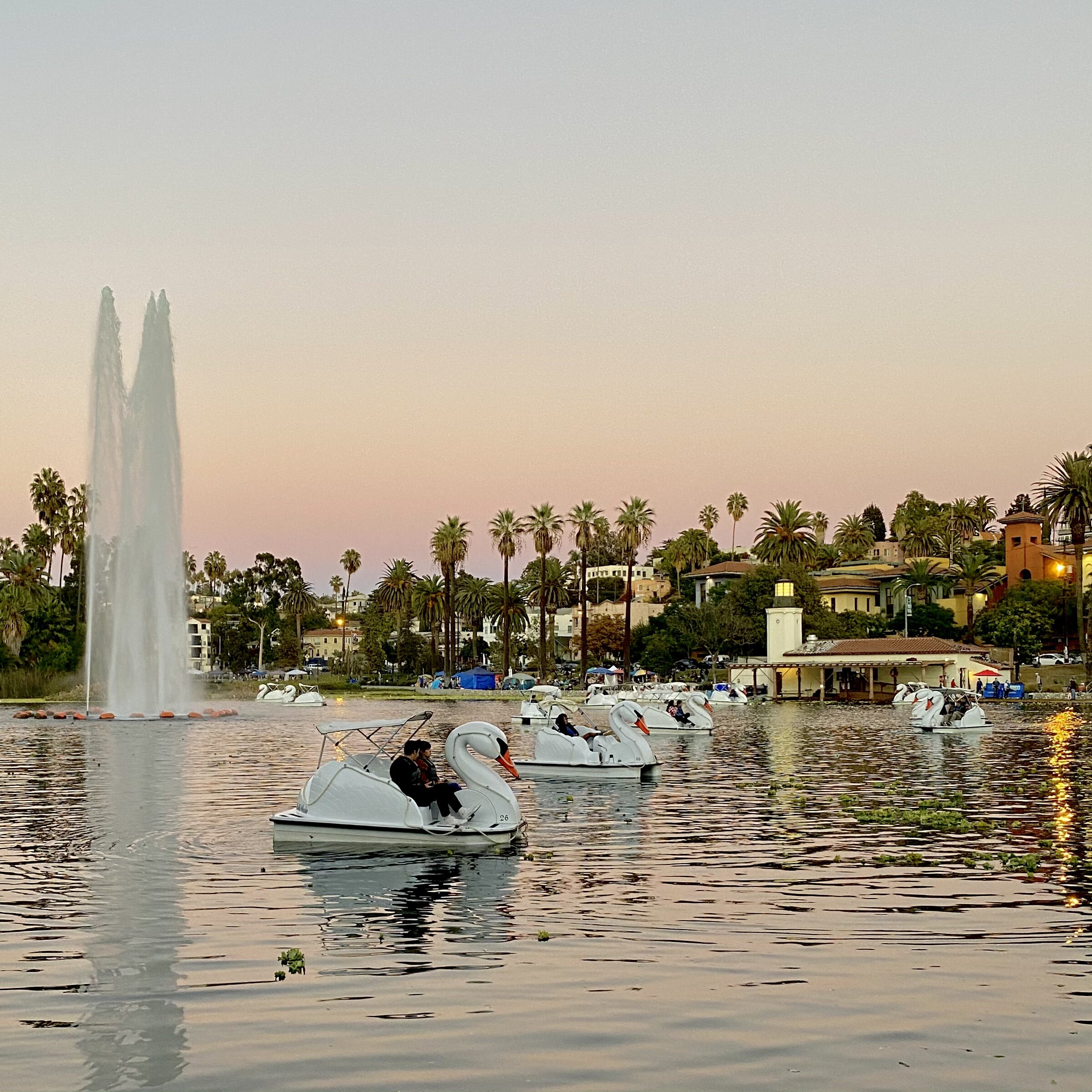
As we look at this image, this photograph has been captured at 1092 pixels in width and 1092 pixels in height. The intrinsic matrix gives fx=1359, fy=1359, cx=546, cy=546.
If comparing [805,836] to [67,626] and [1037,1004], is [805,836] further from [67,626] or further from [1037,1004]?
[67,626]

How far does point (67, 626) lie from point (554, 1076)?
109665mm

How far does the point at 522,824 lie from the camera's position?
21719 mm

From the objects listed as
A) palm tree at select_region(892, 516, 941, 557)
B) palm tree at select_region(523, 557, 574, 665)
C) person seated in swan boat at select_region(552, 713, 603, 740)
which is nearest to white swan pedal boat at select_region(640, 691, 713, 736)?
person seated in swan boat at select_region(552, 713, 603, 740)

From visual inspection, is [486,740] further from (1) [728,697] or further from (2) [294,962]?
(1) [728,697]

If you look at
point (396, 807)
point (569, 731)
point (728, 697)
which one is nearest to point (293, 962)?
point (396, 807)

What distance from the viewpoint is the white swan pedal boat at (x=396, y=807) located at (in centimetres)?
2031

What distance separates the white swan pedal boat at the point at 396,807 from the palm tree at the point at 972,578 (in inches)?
4809

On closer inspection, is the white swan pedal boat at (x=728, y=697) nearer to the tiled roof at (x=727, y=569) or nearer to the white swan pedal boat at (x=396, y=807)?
the tiled roof at (x=727, y=569)

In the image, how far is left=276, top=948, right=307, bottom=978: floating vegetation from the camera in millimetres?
12844

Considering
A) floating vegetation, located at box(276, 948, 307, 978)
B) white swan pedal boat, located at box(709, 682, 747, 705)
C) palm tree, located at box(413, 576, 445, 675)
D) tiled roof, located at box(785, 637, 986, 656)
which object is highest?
palm tree, located at box(413, 576, 445, 675)

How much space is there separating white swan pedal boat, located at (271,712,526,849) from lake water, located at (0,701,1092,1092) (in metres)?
0.52

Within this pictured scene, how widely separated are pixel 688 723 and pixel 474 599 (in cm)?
13166

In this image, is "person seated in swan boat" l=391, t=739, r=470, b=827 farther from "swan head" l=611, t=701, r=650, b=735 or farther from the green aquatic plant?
"swan head" l=611, t=701, r=650, b=735

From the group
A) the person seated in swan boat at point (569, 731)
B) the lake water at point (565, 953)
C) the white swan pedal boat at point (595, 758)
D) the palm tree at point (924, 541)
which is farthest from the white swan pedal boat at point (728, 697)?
the palm tree at point (924, 541)
